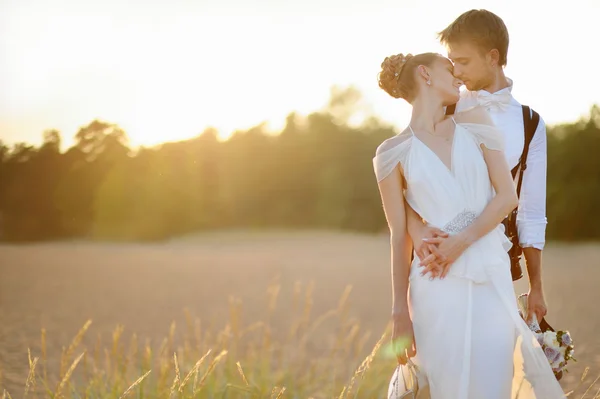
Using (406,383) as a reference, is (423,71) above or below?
above

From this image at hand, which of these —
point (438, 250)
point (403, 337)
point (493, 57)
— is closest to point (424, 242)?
point (438, 250)

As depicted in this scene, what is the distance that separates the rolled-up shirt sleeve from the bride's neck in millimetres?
484

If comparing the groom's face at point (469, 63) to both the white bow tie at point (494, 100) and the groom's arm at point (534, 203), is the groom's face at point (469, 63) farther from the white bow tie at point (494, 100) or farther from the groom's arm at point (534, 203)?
the groom's arm at point (534, 203)

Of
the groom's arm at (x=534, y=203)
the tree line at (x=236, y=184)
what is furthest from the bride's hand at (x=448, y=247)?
the tree line at (x=236, y=184)

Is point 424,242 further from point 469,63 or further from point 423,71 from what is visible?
point 469,63

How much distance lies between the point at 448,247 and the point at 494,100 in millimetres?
741

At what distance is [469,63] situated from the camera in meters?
3.00

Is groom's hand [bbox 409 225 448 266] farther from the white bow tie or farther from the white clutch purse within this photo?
the white bow tie

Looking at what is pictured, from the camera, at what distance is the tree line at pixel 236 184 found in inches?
838

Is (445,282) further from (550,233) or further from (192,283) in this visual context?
(550,233)

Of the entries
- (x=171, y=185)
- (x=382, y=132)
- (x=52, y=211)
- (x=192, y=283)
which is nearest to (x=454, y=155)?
(x=192, y=283)

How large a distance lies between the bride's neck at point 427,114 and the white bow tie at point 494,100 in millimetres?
251

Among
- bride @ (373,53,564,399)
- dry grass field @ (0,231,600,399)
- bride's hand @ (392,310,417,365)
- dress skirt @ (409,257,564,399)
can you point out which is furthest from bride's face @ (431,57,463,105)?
dry grass field @ (0,231,600,399)

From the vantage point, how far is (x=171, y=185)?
84.0 feet
